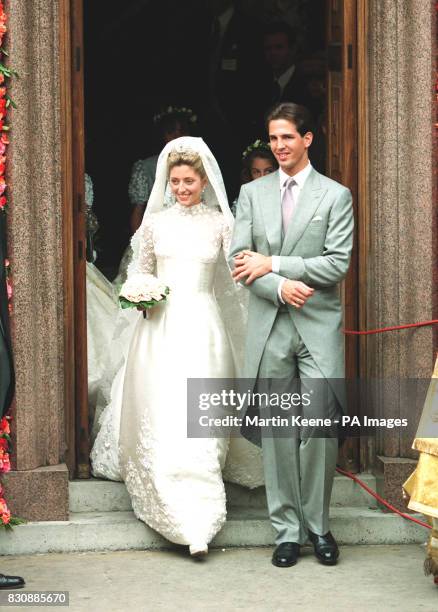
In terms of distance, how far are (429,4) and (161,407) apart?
262 cm

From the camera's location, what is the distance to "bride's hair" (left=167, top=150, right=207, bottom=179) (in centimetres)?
736

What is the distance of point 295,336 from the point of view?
6.90 metres

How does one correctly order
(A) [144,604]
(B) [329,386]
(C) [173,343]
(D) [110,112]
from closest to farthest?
(A) [144,604] → (B) [329,386] → (C) [173,343] → (D) [110,112]

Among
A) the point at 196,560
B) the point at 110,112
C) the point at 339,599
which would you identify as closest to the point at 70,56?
the point at 196,560

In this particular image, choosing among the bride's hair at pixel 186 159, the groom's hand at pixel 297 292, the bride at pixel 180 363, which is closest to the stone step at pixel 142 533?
the bride at pixel 180 363

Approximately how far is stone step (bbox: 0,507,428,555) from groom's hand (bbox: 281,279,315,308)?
132 centimetres

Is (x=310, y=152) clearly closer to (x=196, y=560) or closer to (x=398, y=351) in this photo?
(x=398, y=351)

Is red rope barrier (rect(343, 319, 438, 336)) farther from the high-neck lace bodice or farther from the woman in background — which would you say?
the woman in background

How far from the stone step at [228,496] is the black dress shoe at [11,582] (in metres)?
1.16

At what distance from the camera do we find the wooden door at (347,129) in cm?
775

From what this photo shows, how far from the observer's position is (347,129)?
7.80 meters

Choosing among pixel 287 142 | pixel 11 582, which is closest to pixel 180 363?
pixel 287 142

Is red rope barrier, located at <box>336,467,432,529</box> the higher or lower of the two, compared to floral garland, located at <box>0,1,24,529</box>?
lower

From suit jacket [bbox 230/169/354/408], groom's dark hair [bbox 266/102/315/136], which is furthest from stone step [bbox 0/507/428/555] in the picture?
groom's dark hair [bbox 266/102/315/136]
